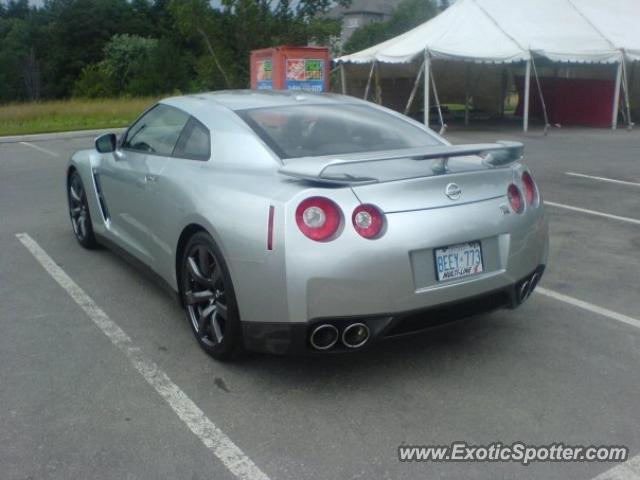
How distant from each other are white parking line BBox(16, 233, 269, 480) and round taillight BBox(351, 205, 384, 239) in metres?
1.12

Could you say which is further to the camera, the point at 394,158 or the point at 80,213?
the point at 80,213

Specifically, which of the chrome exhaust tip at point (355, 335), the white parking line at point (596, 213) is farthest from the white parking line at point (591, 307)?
the white parking line at point (596, 213)

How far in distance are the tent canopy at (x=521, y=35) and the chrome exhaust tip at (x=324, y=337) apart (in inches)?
625

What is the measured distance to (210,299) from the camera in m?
3.97

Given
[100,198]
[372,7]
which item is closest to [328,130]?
[100,198]

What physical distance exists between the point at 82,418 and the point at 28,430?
24cm

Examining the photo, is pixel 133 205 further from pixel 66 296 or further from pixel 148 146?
pixel 66 296

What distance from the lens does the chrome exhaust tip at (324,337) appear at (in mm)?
3436

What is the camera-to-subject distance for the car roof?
15.1ft

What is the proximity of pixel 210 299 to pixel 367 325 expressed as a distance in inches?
38.6

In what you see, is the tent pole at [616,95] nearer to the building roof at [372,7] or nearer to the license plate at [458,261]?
the license plate at [458,261]

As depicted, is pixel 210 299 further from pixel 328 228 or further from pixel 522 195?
pixel 522 195

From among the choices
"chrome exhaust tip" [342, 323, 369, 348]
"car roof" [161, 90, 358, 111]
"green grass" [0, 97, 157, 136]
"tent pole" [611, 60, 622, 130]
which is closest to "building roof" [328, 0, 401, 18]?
"green grass" [0, 97, 157, 136]

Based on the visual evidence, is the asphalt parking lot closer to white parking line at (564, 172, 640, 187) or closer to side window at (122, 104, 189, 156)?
side window at (122, 104, 189, 156)
